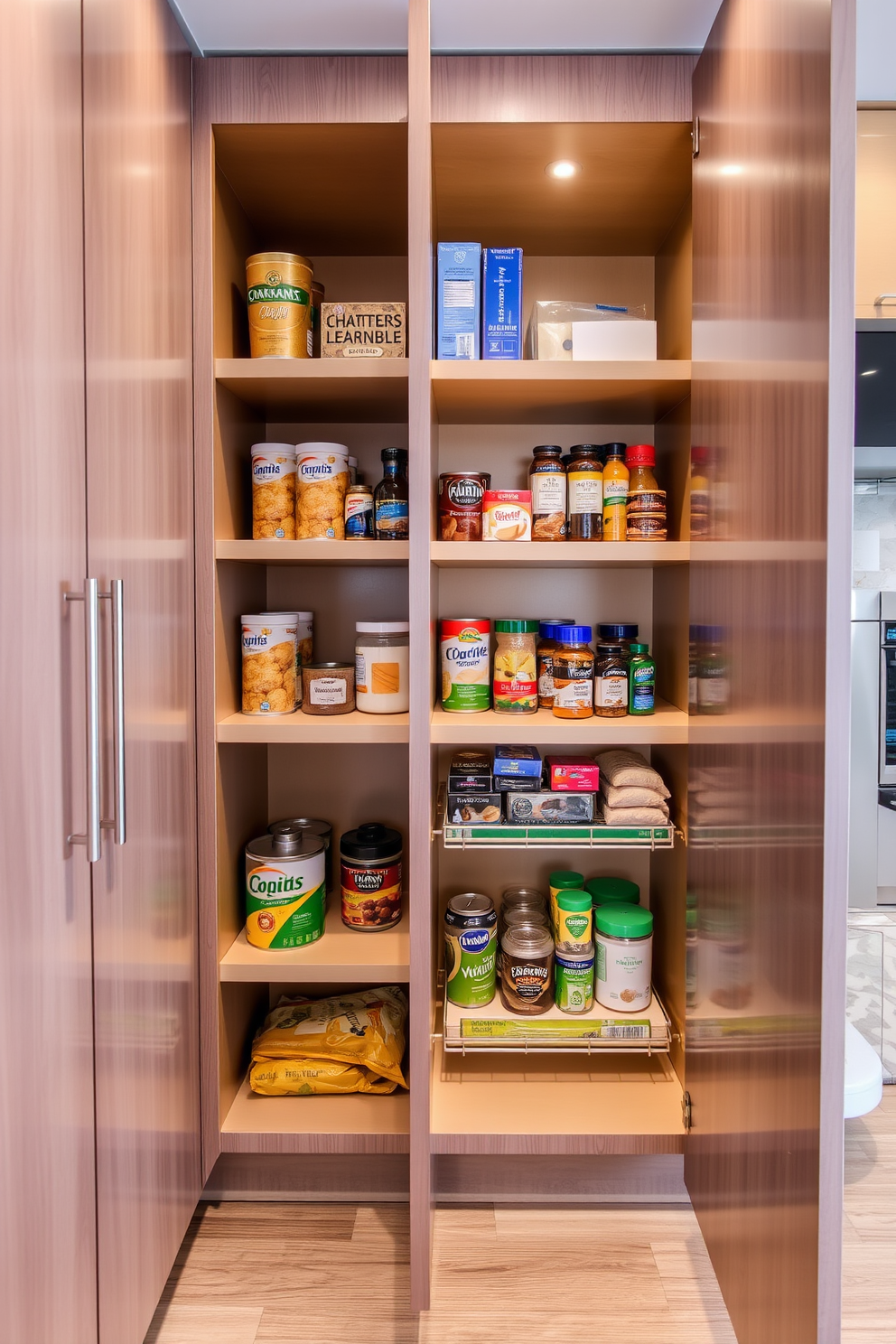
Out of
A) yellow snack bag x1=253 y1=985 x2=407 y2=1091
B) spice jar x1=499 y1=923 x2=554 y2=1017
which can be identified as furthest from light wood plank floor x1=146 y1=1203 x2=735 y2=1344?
spice jar x1=499 y1=923 x2=554 y2=1017

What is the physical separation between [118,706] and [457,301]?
3.09ft

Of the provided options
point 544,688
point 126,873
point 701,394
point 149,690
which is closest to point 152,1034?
point 126,873

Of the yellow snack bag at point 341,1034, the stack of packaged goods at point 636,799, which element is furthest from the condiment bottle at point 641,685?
the yellow snack bag at point 341,1034

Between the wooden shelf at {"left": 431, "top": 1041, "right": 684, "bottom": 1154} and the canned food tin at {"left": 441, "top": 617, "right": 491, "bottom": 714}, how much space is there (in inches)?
28.4

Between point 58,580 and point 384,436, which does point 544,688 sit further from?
point 58,580

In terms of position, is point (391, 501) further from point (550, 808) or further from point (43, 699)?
point (43, 699)

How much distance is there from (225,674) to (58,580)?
639 mm

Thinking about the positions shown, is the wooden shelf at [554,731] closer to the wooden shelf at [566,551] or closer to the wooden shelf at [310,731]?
the wooden shelf at [310,731]

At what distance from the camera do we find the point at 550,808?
156 centimetres

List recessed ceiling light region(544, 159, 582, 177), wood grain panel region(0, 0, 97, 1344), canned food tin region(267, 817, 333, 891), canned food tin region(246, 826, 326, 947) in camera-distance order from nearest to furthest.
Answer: wood grain panel region(0, 0, 97, 1344) → recessed ceiling light region(544, 159, 582, 177) → canned food tin region(246, 826, 326, 947) → canned food tin region(267, 817, 333, 891)

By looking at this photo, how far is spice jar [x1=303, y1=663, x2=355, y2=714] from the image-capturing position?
1.59 m

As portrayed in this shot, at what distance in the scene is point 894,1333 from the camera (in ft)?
4.55

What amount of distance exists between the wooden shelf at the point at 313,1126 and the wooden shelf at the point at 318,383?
53.6 inches

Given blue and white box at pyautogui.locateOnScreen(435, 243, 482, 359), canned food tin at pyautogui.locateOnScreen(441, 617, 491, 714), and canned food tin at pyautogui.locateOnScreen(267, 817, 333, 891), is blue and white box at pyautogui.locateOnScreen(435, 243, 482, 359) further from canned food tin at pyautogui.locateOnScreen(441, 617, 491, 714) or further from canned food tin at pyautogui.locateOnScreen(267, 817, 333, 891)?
canned food tin at pyautogui.locateOnScreen(267, 817, 333, 891)
